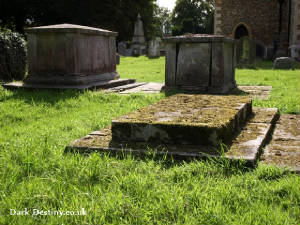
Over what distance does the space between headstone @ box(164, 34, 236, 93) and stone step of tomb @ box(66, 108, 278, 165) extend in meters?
3.59

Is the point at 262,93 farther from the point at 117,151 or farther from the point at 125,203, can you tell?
the point at 125,203

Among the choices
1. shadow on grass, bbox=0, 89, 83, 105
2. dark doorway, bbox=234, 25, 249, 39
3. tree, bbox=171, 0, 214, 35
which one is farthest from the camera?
tree, bbox=171, 0, 214, 35

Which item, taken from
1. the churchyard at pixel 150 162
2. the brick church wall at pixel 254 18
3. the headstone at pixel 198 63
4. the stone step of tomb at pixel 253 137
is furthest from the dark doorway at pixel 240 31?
the stone step of tomb at pixel 253 137

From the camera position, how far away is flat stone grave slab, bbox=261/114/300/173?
2822mm

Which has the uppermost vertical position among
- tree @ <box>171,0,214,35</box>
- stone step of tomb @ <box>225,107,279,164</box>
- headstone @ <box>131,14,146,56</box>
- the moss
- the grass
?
tree @ <box>171,0,214,35</box>

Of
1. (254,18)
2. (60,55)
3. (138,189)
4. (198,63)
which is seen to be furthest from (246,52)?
(138,189)

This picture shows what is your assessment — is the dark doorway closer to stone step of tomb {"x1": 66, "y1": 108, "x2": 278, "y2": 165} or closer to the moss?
the moss

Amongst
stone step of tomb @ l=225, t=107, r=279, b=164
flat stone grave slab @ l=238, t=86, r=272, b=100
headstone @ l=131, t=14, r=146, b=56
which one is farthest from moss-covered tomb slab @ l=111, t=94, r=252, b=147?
headstone @ l=131, t=14, r=146, b=56

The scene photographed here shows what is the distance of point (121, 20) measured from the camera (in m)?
29.3

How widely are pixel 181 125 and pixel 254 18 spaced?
23.3 meters

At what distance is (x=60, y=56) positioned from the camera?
798 centimetres

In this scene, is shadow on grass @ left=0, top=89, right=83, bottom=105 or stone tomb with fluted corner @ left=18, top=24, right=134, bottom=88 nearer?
shadow on grass @ left=0, top=89, right=83, bottom=105

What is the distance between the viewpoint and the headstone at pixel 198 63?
23.4 feet

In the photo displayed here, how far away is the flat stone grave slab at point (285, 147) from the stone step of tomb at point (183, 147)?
0.09m
